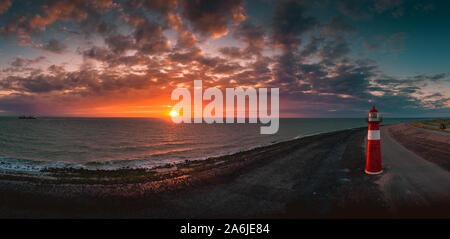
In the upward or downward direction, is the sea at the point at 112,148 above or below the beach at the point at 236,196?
below

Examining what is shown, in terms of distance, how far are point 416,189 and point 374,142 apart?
176cm

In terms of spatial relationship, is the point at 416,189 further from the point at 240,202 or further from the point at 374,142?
the point at 240,202

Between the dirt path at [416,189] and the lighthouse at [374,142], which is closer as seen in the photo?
the dirt path at [416,189]

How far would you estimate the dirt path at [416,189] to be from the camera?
4.26 metres

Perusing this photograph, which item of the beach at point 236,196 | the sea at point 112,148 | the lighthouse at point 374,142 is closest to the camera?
the beach at point 236,196

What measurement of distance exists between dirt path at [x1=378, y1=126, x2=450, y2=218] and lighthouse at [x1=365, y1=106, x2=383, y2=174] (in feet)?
1.30

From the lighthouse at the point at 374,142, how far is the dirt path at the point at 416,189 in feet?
→ 1.30

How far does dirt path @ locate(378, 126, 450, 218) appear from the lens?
4258 millimetres

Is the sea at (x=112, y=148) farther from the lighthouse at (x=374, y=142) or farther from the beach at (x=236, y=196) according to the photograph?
the lighthouse at (x=374, y=142)

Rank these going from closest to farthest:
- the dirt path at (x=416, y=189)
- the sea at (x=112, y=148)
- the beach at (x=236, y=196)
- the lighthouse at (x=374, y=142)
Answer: the dirt path at (x=416, y=189), the beach at (x=236, y=196), the lighthouse at (x=374, y=142), the sea at (x=112, y=148)

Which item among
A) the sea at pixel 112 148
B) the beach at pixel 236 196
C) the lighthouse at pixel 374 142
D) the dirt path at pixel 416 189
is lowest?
the sea at pixel 112 148

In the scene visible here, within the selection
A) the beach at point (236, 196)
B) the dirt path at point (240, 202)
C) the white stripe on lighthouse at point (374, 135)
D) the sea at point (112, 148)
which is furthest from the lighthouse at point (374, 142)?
the sea at point (112, 148)

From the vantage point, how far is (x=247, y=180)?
7.49m

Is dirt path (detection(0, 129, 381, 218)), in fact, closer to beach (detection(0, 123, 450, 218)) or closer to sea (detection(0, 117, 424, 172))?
beach (detection(0, 123, 450, 218))
